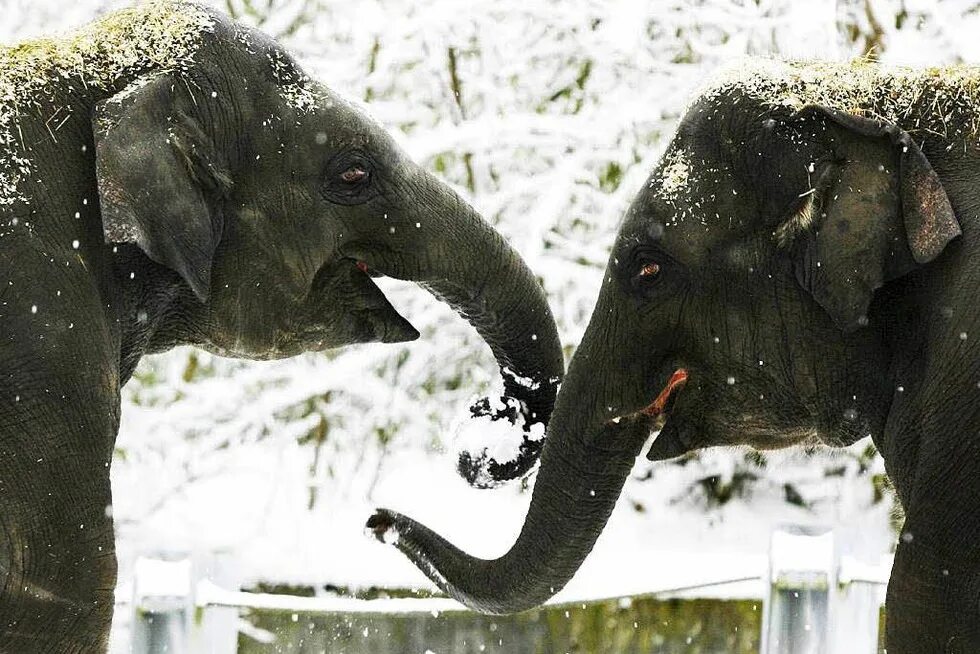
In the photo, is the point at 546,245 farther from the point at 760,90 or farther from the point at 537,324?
the point at 760,90

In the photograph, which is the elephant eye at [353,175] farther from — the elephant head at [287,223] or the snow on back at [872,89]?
the snow on back at [872,89]

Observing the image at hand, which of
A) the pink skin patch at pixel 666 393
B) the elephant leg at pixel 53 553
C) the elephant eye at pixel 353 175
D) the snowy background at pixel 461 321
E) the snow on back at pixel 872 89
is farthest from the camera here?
the snowy background at pixel 461 321

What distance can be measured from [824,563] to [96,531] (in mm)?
2150

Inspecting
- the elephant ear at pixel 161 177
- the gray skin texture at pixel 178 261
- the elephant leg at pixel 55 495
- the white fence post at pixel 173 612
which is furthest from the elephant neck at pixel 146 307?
the white fence post at pixel 173 612

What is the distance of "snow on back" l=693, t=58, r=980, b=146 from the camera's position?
2.96 m

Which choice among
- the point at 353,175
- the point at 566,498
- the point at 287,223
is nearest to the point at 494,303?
the point at 353,175

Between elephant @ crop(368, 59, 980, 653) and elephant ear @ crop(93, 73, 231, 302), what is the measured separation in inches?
29.8

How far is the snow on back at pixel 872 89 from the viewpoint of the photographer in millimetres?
2955

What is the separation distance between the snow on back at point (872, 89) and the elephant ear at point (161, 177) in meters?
1.06

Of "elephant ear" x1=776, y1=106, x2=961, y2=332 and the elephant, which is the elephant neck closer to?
the elephant

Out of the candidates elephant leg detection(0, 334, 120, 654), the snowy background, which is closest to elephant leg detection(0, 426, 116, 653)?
elephant leg detection(0, 334, 120, 654)

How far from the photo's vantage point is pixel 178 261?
133 inches

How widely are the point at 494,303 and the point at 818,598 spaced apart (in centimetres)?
133

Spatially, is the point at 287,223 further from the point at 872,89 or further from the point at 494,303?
the point at 872,89
